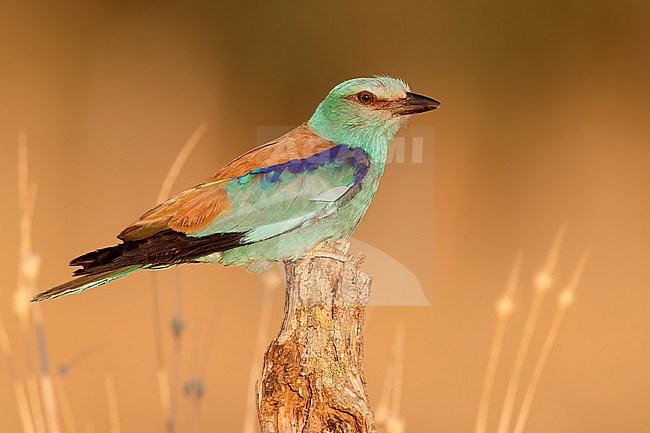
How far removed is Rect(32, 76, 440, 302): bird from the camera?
85.7 inches

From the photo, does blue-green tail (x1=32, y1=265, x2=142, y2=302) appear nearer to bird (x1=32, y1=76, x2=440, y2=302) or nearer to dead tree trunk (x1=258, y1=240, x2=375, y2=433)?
bird (x1=32, y1=76, x2=440, y2=302)

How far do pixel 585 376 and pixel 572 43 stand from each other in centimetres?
133

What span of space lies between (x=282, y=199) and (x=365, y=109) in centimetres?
28

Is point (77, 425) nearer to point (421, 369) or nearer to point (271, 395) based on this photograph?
point (421, 369)

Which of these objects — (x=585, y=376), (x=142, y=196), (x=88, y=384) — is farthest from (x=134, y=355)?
(x=585, y=376)

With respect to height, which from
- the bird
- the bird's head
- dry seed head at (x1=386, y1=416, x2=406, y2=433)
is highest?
the bird's head

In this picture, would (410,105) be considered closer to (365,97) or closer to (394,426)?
(365,97)

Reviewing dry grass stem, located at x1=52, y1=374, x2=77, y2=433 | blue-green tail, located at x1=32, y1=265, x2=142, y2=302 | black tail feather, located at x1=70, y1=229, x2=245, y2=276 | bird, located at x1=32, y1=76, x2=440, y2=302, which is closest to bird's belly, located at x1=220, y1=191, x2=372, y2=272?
bird, located at x1=32, y1=76, x2=440, y2=302

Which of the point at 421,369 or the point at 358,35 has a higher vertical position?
the point at 358,35

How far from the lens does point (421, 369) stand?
166 inches

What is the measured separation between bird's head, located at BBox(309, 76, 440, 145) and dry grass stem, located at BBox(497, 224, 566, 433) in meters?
0.51

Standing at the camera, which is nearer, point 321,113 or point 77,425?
point 321,113

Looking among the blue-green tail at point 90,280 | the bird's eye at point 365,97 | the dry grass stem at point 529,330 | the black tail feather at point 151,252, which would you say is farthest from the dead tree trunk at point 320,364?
the dry grass stem at point 529,330

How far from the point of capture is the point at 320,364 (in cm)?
215
